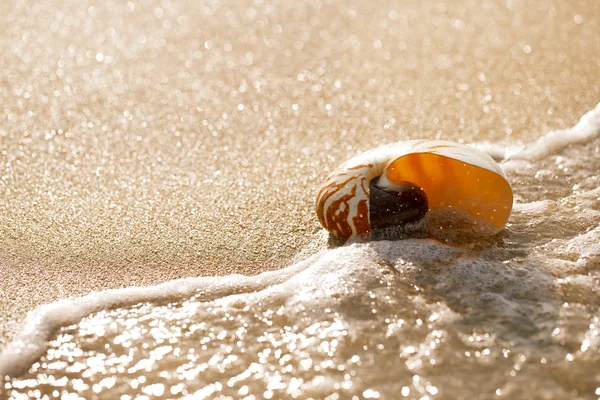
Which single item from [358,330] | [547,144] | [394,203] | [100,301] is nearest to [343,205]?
[394,203]

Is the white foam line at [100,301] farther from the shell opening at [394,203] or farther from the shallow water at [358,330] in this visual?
the shell opening at [394,203]

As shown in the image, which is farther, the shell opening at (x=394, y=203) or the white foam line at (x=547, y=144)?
the white foam line at (x=547, y=144)

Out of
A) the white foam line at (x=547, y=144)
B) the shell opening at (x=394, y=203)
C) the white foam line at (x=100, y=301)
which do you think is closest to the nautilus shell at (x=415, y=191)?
the shell opening at (x=394, y=203)

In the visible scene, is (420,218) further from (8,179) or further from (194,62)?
(194,62)

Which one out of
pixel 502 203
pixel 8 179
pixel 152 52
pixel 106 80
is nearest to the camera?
pixel 502 203

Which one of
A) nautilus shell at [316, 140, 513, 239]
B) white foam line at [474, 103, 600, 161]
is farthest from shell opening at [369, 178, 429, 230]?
white foam line at [474, 103, 600, 161]

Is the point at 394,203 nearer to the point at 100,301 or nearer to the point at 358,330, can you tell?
the point at 358,330

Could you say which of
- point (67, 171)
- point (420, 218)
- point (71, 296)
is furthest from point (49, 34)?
point (420, 218)
